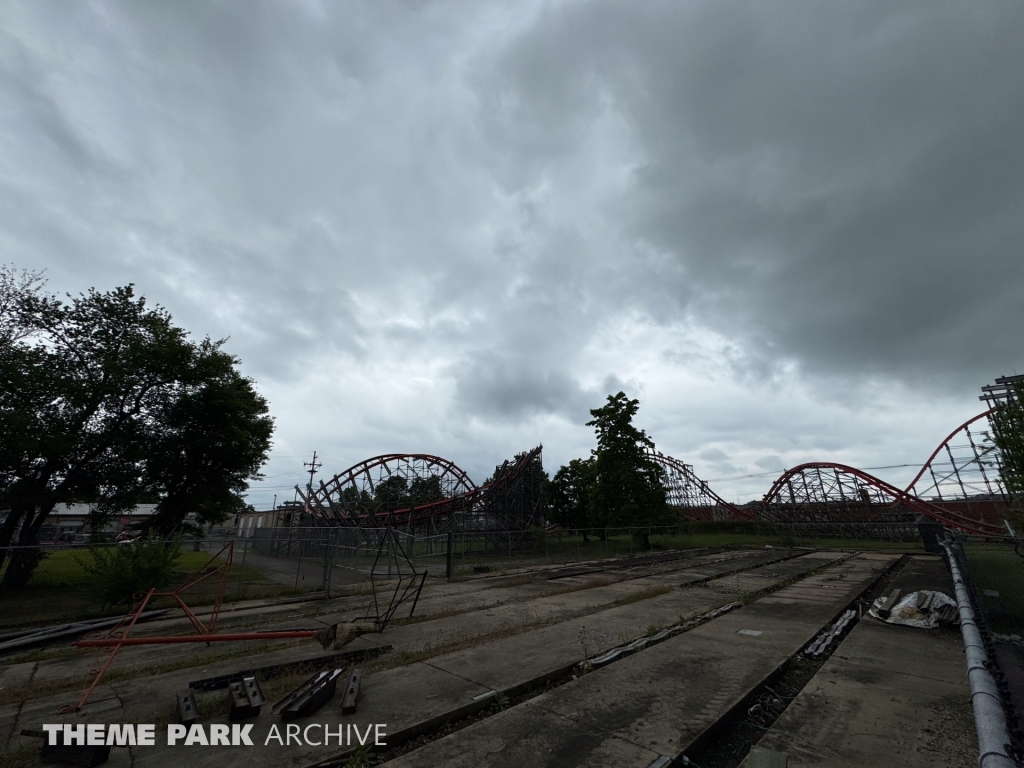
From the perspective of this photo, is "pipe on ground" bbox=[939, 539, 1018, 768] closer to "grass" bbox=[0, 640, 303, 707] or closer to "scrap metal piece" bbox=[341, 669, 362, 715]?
"scrap metal piece" bbox=[341, 669, 362, 715]

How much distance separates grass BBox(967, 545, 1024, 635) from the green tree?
1652 centimetres

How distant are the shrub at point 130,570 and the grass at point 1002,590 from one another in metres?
18.2

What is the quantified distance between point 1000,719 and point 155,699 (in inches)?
320

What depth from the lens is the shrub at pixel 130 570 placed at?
10648mm

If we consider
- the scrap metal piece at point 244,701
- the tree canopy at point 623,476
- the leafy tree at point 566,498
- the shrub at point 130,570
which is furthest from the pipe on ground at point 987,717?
the leafy tree at point 566,498

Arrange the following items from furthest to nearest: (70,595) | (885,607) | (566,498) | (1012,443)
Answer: (566,498) < (70,595) < (1012,443) < (885,607)

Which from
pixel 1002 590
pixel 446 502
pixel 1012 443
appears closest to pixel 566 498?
pixel 446 502

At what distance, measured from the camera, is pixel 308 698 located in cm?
462

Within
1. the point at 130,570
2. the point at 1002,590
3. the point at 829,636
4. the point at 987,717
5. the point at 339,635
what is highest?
the point at 130,570

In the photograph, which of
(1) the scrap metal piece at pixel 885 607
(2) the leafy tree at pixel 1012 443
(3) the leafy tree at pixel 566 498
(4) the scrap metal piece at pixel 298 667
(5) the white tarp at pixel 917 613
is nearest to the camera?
(4) the scrap metal piece at pixel 298 667

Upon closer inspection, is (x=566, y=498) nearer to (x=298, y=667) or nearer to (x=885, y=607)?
(x=885, y=607)

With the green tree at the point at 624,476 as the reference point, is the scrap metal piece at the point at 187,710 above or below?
below

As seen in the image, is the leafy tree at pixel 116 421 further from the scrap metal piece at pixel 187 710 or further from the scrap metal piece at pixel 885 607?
the scrap metal piece at pixel 885 607

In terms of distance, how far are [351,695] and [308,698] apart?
0.45 metres
